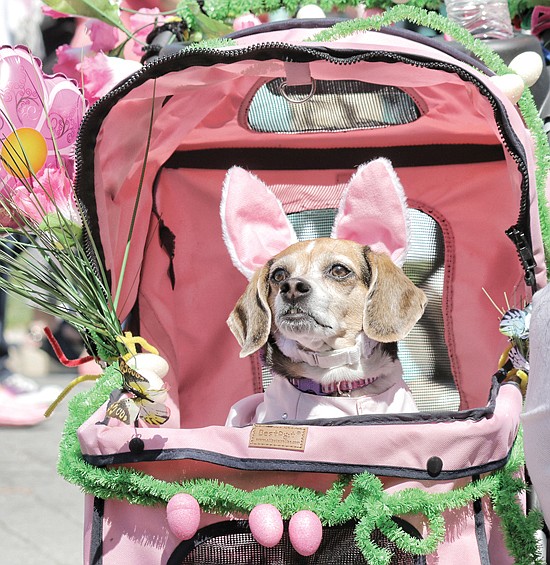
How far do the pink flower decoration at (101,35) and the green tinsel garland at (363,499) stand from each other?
193 centimetres

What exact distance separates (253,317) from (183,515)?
2.89ft

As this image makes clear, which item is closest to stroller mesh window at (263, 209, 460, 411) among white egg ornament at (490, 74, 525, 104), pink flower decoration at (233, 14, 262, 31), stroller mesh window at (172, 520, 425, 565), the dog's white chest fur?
the dog's white chest fur

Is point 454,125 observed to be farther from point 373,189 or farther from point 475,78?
point 475,78

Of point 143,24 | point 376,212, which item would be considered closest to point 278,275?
point 376,212

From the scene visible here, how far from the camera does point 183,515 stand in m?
2.02

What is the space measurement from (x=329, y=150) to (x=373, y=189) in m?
0.42

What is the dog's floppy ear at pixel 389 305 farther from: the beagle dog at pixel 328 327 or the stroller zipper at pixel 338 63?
the stroller zipper at pixel 338 63

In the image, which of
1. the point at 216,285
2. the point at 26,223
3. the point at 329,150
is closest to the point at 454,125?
the point at 329,150

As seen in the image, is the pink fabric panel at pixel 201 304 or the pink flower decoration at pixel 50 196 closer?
the pink flower decoration at pixel 50 196

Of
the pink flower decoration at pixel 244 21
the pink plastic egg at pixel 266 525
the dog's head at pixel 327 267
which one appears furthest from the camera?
the pink flower decoration at pixel 244 21

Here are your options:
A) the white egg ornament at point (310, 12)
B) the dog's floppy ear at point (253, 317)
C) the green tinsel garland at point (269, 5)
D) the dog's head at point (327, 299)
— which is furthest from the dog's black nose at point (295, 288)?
the green tinsel garland at point (269, 5)

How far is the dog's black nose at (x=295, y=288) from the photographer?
2.64 m

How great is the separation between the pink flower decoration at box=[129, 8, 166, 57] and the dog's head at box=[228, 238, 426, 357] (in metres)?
1.21

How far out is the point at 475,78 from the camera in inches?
88.7
